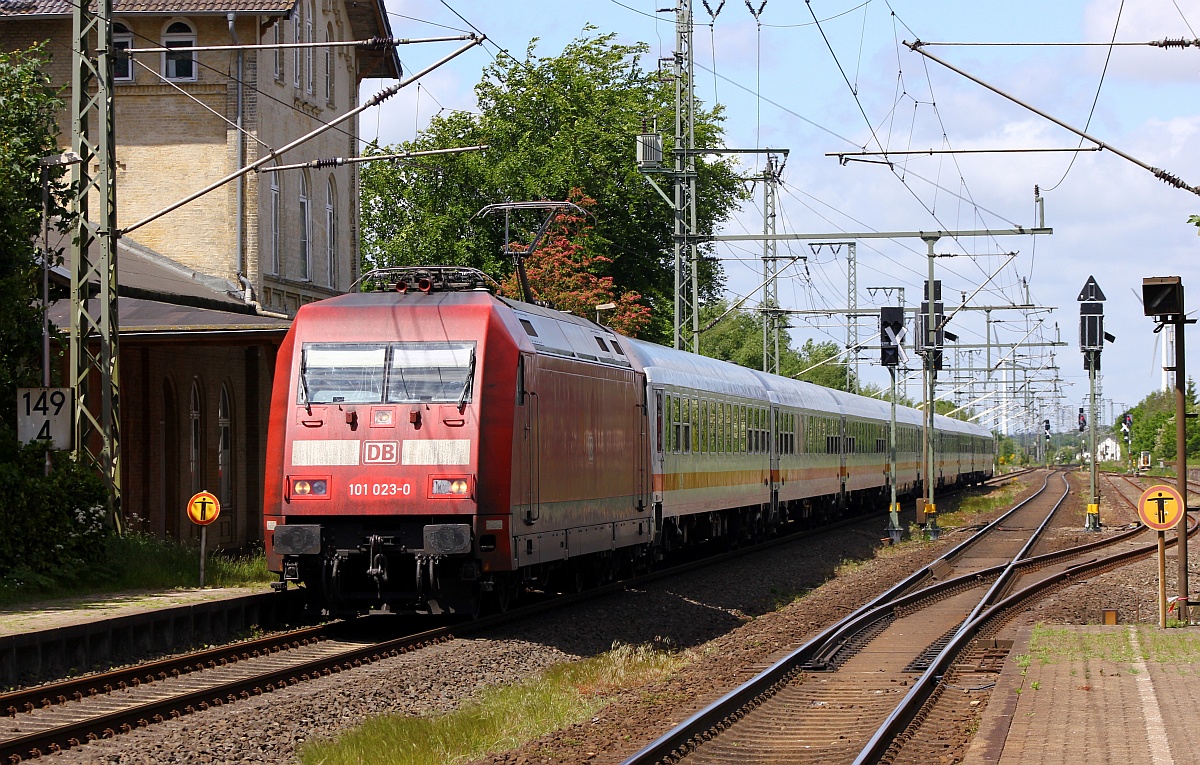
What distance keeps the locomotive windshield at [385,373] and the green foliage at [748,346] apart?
5851 centimetres

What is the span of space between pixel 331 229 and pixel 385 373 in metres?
22.7

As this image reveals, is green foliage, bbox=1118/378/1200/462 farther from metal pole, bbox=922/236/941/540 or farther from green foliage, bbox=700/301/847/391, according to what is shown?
metal pole, bbox=922/236/941/540

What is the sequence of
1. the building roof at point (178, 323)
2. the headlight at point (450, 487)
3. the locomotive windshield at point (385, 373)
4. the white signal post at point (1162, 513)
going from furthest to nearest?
the building roof at point (178, 323) < the white signal post at point (1162, 513) < the locomotive windshield at point (385, 373) < the headlight at point (450, 487)

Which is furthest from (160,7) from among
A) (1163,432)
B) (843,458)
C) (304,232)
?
(1163,432)

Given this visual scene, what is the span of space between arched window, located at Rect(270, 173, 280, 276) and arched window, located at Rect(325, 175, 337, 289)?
380 cm

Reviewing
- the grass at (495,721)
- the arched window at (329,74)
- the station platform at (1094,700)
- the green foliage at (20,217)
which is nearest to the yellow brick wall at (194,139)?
the arched window at (329,74)

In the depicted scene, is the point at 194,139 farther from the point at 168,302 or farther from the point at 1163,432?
the point at 1163,432

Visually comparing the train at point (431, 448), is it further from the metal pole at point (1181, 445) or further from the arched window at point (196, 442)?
the arched window at point (196, 442)

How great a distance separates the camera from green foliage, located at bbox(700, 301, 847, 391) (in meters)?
80.6

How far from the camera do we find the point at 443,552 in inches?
593

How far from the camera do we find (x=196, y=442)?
27.5 metres

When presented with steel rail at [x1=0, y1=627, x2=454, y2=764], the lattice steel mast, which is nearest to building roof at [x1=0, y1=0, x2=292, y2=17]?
the lattice steel mast

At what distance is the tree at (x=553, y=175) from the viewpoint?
183ft

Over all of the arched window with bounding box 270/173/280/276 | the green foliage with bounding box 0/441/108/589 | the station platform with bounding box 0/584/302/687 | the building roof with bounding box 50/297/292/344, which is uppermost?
the arched window with bounding box 270/173/280/276
